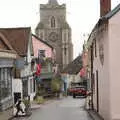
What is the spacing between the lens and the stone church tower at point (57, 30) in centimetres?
16350

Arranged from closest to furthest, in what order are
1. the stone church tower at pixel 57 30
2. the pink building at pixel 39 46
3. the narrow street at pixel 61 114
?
the narrow street at pixel 61 114 < the pink building at pixel 39 46 < the stone church tower at pixel 57 30

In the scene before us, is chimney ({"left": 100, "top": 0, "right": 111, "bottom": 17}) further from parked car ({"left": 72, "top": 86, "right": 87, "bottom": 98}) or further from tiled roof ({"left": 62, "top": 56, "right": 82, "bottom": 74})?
tiled roof ({"left": 62, "top": 56, "right": 82, "bottom": 74})

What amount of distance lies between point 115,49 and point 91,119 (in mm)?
6982

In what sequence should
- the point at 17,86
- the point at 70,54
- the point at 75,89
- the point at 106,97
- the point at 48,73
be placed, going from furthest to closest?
the point at 70,54, the point at 48,73, the point at 75,89, the point at 17,86, the point at 106,97

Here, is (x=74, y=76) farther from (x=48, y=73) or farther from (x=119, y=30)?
(x=119, y=30)

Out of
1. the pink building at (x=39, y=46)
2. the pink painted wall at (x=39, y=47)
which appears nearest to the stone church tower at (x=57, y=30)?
the pink painted wall at (x=39, y=47)

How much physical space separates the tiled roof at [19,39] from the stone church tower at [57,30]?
92.9m

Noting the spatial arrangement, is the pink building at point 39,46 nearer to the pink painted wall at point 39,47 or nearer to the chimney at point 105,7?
the pink painted wall at point 39,47

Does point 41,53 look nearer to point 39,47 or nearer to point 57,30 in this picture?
point 39,47

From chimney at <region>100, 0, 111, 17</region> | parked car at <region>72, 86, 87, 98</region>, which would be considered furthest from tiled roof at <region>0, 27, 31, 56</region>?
chimney at <region>100, 0, 111, 17</region>

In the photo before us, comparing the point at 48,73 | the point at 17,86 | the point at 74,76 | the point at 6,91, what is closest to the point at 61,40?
the point at 74,76

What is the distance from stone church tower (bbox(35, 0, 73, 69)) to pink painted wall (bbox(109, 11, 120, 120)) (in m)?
130

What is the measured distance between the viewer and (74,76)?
115125mm

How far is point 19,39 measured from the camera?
64500 millimetres
